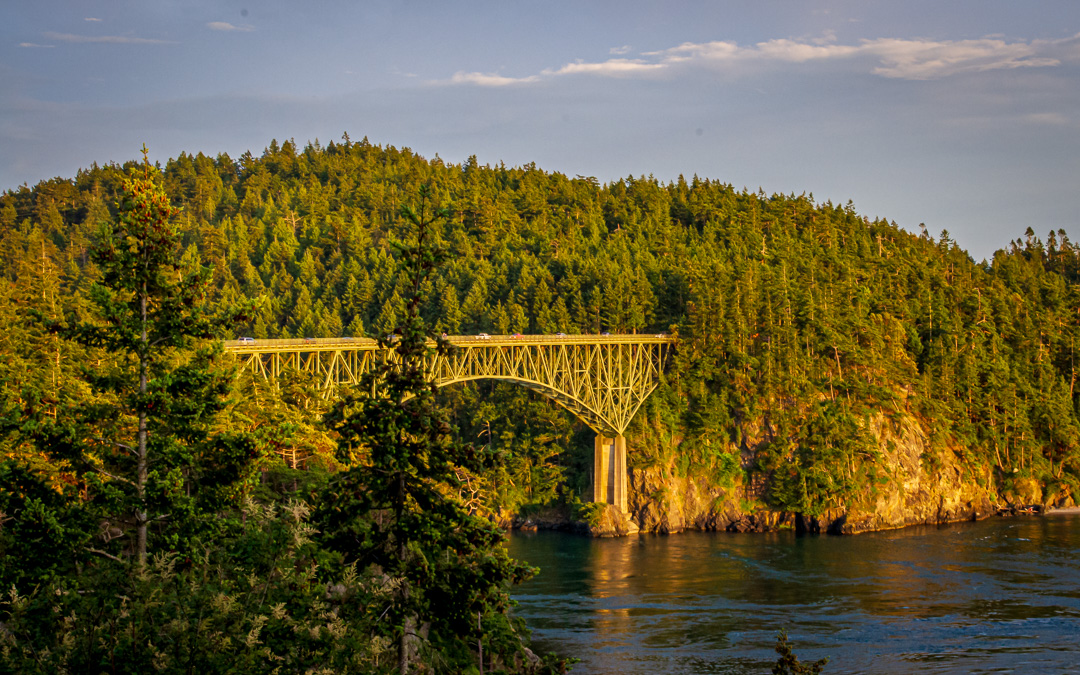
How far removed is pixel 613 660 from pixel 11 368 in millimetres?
25181

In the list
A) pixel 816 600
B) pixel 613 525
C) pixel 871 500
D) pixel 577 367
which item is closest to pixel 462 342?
pixel 577 367

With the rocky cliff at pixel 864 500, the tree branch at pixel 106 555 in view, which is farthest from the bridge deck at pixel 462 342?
the tree branch at pixel 106 555

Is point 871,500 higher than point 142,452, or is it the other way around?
point 142,452

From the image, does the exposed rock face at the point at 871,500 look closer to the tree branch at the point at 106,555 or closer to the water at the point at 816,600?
the water at the point at 816,600

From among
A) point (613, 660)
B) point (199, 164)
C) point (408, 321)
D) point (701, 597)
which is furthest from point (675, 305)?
point (199, 164)

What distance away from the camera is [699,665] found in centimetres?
3878

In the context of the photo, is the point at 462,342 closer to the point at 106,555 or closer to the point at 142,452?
the point at 142,452

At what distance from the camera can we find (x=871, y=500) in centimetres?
7019

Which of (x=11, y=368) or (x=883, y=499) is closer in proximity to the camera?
(x=11, y=368)

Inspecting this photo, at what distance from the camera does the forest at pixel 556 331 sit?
16312mm

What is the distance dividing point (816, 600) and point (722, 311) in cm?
3254

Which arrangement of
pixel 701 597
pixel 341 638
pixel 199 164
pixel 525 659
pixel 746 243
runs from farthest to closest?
pixel 199 164 < pixel 746 243 < pixel 701 597 < pixel 525 659 < pixel 341 638

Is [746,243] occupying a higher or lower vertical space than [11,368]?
higher

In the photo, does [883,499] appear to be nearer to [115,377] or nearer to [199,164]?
[115,377]
